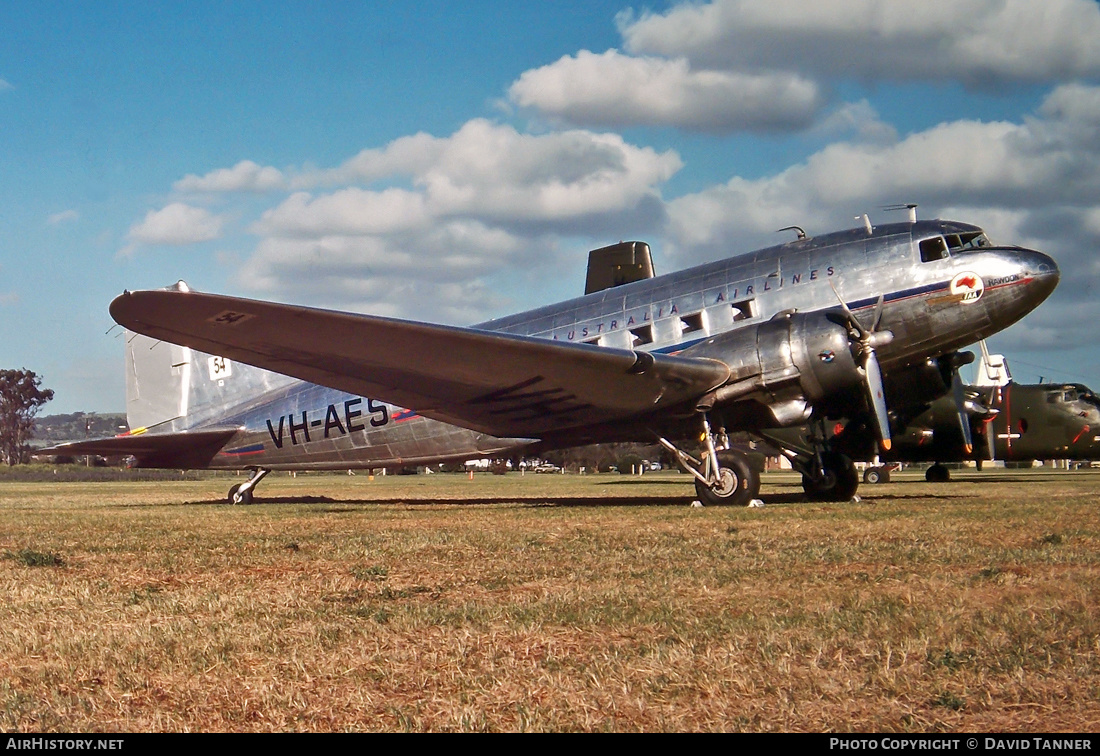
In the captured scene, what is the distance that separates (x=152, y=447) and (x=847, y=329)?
1454cm

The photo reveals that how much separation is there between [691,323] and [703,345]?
0.64 metres

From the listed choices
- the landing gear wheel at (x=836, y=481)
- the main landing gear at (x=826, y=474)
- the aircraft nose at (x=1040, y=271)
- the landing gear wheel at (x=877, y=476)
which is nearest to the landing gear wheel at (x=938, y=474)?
the landing gear wheel at (x=877, y=476)

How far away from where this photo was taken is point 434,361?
14648mm

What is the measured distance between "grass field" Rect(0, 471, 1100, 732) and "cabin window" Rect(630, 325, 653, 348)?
22.9 ft

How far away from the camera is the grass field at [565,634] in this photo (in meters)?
3.82

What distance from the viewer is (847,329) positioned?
1509 cm

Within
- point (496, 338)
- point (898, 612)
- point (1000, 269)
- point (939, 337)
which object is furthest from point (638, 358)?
point (898, 612)

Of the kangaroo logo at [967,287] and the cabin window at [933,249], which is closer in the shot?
the kangaroo logo at [967,287]

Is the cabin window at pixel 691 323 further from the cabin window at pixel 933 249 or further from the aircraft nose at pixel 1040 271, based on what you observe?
the aircraft nose at pixel 1040 271

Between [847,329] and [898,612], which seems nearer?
[898,612]

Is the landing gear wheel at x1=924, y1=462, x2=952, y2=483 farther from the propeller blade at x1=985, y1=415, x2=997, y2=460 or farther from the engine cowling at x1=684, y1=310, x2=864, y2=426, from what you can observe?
the engine cowling at x1=684, y1=310, x2=864, y2=426

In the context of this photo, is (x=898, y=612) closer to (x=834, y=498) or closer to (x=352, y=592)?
(x=352, y=592)

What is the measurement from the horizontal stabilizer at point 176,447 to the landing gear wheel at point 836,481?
12127 millimetres

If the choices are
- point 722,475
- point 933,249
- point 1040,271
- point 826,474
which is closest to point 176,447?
point 722,475
